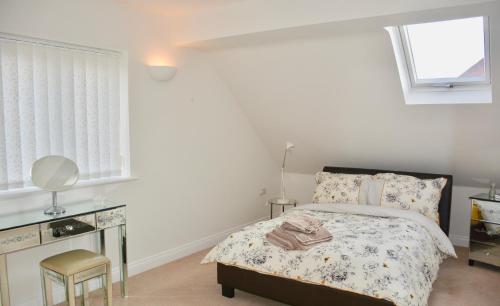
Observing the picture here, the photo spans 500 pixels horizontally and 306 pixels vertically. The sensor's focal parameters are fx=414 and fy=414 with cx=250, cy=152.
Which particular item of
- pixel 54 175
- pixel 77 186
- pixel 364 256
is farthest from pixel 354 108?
pixel 54 175

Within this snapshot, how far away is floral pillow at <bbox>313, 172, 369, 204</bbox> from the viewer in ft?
13.4

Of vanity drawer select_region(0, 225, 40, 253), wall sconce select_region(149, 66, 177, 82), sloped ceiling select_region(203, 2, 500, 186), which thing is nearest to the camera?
vanity drawer select_region(0, 225, 40, 253)

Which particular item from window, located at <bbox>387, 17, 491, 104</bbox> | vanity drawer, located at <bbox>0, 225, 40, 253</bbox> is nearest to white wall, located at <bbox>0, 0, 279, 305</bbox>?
vanity drawer, located at <bbox>0, 225, 40, 253</bbox>

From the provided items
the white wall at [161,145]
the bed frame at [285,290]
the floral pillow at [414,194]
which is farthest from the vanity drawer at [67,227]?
the floral pillow at [414,194]

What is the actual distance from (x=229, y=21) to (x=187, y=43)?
550 mm

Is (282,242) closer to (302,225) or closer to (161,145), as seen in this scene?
(302,225)

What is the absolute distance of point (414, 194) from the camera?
12.6ft

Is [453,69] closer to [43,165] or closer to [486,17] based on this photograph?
[486,17]

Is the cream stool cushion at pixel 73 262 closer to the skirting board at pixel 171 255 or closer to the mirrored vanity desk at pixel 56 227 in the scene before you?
the mirrored vanity desk at pixel 56 227

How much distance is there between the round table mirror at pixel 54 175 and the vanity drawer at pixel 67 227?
0.11 metres

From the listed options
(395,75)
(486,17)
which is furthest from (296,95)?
(486,17)

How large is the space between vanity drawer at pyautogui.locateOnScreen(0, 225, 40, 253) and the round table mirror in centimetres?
21

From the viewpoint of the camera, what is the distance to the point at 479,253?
3.74 m

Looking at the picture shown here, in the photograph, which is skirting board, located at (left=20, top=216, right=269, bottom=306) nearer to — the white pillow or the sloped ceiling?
the sloped ceiling
